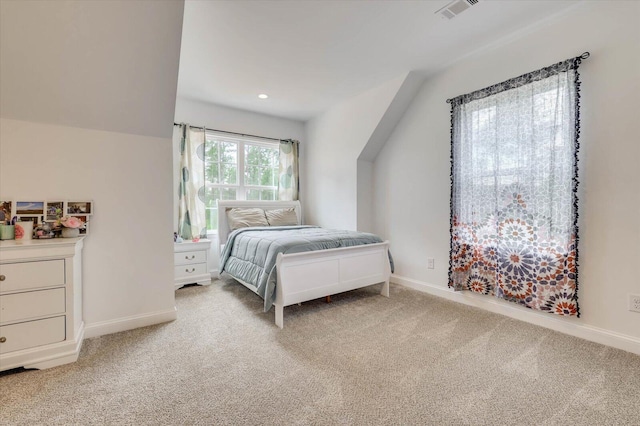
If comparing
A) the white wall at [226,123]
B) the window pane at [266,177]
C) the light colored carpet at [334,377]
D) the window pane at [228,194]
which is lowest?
the light colored carpet at [334,377]

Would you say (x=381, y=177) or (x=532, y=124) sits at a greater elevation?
(x=532, y=124)

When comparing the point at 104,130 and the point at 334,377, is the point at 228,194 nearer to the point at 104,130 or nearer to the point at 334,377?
the point at 104,130

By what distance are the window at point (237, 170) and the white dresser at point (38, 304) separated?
2.31 metres

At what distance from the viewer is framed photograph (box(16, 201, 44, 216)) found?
1.93 m

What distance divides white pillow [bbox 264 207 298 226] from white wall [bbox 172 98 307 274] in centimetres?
61

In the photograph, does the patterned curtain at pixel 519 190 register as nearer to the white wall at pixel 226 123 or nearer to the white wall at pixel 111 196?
the white wall at pixel 226 123

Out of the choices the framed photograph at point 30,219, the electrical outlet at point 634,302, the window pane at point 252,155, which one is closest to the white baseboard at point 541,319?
the electrical outlet at point 634,302

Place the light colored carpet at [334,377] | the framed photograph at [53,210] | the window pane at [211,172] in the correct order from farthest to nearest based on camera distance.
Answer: the window pane at [211,172]
the framed photograph at [53,210]
the light colored carpet at [334,377]

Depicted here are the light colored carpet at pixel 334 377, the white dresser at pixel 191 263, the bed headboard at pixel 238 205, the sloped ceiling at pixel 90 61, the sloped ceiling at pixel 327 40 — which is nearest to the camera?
the light colored carpet at pixel 334 377

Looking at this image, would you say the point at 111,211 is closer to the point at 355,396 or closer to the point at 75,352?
the point at 75,352

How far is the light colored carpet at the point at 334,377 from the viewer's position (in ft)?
4.43

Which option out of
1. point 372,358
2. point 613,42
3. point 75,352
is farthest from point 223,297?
point 613,42

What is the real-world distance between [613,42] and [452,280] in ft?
7.39

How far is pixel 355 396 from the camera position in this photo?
1479mm
